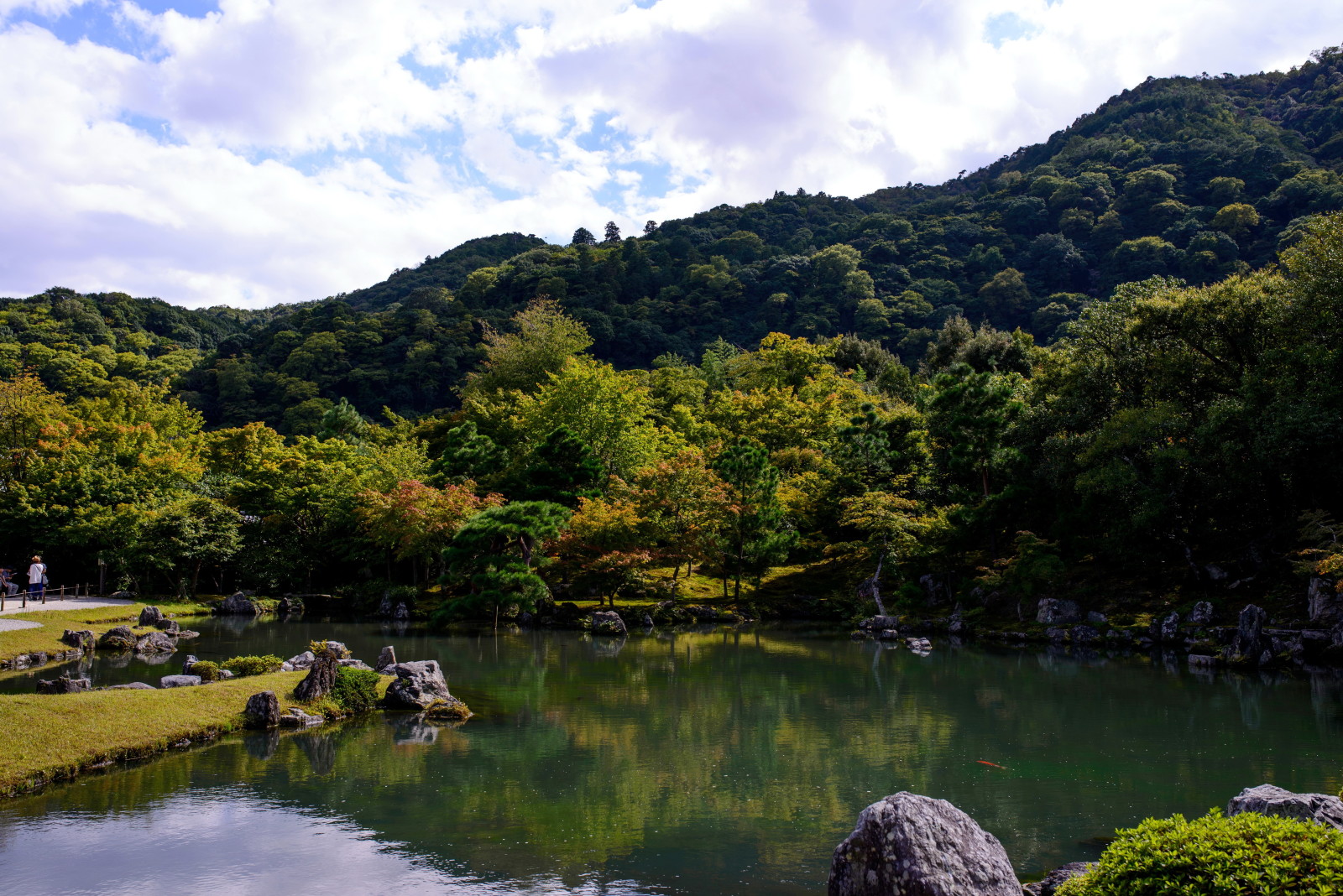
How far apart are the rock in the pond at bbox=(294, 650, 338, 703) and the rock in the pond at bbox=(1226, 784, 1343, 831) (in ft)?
41.3

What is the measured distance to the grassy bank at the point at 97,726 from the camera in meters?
9.62

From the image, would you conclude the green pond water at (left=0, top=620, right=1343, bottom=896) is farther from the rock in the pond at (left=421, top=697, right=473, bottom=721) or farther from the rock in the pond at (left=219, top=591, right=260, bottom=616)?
the rock in the pond at (left=219, top=591, right=260, bottom=616)

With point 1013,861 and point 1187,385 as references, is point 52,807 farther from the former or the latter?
point 1187,385

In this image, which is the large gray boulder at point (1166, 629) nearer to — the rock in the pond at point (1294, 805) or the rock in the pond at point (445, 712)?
the rock in the pond at point (1294, 805)

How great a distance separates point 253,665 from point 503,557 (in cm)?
1111

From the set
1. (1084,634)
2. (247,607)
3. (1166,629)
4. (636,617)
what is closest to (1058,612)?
A: (1084,634)

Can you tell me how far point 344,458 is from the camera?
1453 inches

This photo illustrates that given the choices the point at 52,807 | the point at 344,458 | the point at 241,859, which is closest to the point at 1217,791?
the point at 241,859

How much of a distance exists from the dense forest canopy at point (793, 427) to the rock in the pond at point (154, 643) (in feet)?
27.1

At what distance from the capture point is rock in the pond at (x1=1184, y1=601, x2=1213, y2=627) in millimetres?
21781

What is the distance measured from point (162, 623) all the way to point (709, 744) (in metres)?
18.9

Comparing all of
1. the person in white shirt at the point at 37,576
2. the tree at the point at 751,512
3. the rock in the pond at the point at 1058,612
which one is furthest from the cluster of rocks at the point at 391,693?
the rock in the pond at the point at 1058,612

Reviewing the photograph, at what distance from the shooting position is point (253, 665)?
15.8m

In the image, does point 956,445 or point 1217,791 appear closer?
point 1217,791
